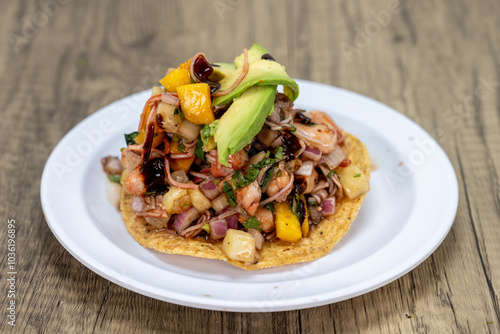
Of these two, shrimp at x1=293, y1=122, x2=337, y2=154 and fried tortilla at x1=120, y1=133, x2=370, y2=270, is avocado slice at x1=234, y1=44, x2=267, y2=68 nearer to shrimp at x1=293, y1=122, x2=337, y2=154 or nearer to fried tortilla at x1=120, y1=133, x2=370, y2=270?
shrimp at x1=293, y1=122, x2=337, y2=154

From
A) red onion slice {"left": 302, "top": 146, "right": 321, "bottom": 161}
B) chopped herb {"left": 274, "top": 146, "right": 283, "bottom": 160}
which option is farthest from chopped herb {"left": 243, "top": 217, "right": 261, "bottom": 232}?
red onion slice {"left": 302, "top": 146, "right": 321, "bottom": 161}

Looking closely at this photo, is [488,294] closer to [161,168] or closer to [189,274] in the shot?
[189,274]

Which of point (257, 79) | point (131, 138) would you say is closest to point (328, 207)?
point (257, 79)

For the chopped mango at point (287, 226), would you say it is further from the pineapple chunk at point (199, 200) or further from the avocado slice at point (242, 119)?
the avocado slice at point (242, 119)

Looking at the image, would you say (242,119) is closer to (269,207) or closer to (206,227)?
(269,207)

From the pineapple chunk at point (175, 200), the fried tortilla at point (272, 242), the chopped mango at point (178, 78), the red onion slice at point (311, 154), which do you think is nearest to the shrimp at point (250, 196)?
the fried tortilla at point (272, 242)
